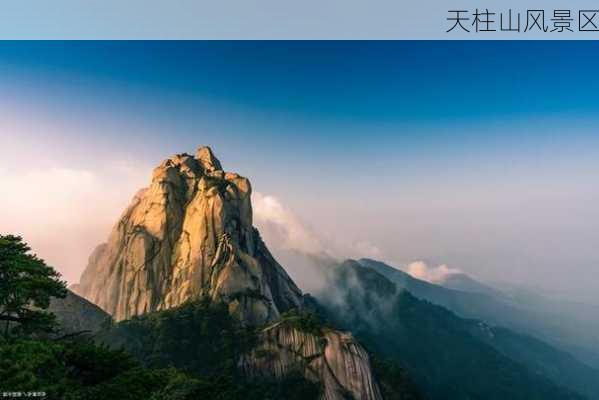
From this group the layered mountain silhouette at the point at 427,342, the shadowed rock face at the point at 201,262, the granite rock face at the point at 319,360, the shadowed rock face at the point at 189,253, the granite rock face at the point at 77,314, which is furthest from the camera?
the layered mountain silhouette at the point at 427,342

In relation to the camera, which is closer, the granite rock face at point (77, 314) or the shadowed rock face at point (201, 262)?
the granite rock face at point (77, 314)

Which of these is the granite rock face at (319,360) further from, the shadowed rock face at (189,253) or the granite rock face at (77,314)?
the granite rock face at (77,314)

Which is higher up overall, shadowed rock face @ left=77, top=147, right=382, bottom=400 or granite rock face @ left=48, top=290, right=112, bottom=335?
shadowed rock face @ left=77, top=147, right=382, bottom=400

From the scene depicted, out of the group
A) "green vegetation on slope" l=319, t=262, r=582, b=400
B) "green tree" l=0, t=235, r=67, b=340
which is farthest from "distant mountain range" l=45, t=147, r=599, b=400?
"green tree" l=0, t=235, r=67, b=340

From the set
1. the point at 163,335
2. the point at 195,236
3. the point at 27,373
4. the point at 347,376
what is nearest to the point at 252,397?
the point at 347,376

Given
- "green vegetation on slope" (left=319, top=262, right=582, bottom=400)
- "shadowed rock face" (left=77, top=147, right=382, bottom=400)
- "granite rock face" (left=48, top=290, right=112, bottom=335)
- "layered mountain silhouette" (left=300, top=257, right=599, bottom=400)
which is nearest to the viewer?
"granite rock face" (left=48, top=290, right=112, bottom=335)

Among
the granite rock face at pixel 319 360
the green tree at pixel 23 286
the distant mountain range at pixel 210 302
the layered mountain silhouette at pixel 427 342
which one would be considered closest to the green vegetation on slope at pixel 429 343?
the layered mountain silhouette at pixel 427 342

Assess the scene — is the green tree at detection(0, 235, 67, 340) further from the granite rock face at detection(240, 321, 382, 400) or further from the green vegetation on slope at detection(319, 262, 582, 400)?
the green vegetation on slope at detection(319, 262, 582, 400)
